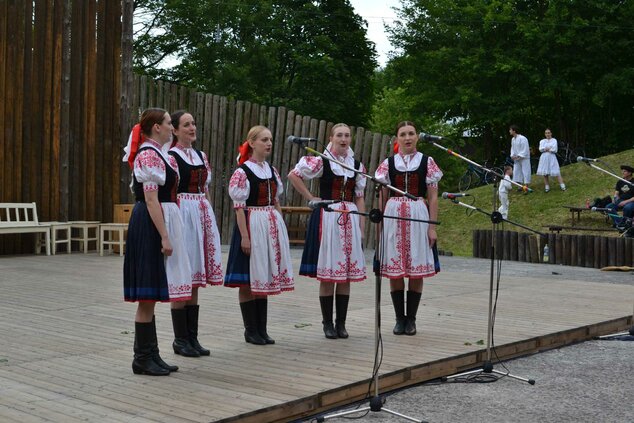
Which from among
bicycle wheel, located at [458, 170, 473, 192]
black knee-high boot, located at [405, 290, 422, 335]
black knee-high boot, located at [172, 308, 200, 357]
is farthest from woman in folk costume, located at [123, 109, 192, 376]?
bicycle wheel, located at [458, 170, 473, 192]

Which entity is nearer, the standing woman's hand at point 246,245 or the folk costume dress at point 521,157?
the standing woman's hand at point 246,245

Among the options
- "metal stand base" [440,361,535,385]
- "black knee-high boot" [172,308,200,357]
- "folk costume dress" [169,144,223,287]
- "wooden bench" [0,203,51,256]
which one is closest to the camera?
"metal stand base" [440,361,535,385]

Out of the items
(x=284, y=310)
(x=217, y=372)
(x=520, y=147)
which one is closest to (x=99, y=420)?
(x=217, y=372)

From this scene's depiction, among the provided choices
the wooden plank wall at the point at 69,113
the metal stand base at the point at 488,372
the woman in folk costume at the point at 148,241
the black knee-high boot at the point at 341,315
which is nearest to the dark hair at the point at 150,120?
the woman in folk costume at the point at 148,241

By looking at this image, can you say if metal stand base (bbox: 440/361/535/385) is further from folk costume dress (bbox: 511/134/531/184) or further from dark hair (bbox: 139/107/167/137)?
folk costume dress (bbox: 511/134/531/184)

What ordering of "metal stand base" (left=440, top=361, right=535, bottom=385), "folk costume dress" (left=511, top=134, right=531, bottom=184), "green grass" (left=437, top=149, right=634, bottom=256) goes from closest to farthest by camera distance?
"metal stand base" (left=440, top=361, right=535, bottom=385) → "green grass" (left=437, top=149, right=634, bottom=256) → "folk costume dress" (left=511, top=134, right=531, bottom=184)

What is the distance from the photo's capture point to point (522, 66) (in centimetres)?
3039

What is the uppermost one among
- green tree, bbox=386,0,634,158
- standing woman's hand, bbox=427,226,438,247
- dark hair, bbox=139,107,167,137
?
green tree, bbox=386,0,634,158

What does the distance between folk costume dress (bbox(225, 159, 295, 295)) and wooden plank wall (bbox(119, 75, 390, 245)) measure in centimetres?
929

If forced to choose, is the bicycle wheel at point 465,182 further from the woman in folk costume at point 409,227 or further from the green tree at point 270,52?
the woman in folk costume at point 409,227

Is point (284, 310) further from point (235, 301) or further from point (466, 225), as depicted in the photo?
point (466, 225)

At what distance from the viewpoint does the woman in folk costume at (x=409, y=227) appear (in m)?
6.81

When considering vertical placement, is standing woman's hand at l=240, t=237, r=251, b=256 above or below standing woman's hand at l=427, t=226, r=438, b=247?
below

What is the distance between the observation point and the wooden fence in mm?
13242
